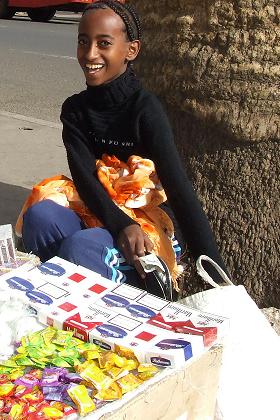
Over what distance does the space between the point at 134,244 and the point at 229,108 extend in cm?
78

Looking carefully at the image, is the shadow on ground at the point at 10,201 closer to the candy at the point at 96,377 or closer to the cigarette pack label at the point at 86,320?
the cigarette pack label at the point at 86,320

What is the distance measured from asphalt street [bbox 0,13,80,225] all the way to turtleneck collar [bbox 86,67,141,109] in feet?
6.15

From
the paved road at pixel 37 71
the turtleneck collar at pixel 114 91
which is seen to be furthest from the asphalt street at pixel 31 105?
the turtleneck collar at pixel 114 91

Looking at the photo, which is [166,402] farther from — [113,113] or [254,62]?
[254,62]

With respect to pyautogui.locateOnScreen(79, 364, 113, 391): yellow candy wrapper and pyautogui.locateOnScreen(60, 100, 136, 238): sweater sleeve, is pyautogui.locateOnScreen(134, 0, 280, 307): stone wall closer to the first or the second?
pyautogui.locateOnScreen(60, 100, 136, 238): sweater sleeve

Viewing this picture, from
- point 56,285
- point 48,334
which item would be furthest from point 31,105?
→ point 48,334

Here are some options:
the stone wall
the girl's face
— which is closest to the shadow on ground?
the stone wall

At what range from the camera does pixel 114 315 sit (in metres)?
1.87

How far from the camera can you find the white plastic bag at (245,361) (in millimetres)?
1979

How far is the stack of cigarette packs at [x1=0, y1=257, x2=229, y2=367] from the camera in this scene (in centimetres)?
173

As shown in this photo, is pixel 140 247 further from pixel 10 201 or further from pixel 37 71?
pixel 37 71

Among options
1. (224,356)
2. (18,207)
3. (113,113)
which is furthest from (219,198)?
(18,207)

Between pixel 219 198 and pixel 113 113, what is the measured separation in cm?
64

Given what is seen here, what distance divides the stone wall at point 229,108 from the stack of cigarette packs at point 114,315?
3.35 feet
